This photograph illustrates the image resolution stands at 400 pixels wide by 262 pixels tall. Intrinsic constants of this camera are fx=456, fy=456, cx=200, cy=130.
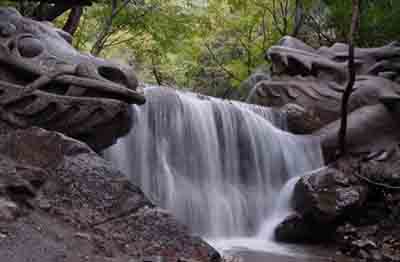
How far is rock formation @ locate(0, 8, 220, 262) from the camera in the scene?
462cm

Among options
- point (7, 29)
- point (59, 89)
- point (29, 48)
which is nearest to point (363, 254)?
point (59, 89)

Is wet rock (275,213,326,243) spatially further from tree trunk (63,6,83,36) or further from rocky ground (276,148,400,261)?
tree trunk (63,6,83,36)

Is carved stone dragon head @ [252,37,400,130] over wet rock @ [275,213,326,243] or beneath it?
over

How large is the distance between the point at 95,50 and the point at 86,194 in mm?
10251

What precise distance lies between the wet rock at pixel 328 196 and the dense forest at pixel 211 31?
7.05 m

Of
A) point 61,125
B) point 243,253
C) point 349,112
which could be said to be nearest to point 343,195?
point 243,253

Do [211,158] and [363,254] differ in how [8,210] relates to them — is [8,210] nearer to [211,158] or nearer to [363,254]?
[363,254]

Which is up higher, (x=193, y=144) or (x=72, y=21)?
(x=72, y=21)

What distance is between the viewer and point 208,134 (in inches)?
436

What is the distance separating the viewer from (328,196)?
960 centimetres

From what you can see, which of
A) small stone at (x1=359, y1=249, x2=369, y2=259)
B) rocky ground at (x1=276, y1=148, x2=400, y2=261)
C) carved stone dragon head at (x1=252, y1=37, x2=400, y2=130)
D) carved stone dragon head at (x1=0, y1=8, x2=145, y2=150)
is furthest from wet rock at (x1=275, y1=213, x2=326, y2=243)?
carved stone dragon head at (x1=0, y1=8, x2=145, y2=150)

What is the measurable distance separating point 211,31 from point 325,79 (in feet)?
27.0

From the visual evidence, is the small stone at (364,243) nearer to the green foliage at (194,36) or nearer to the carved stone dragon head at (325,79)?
the carved stone dragon head at (325,79)

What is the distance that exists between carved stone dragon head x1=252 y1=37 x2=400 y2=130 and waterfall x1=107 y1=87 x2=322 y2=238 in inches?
51.7
